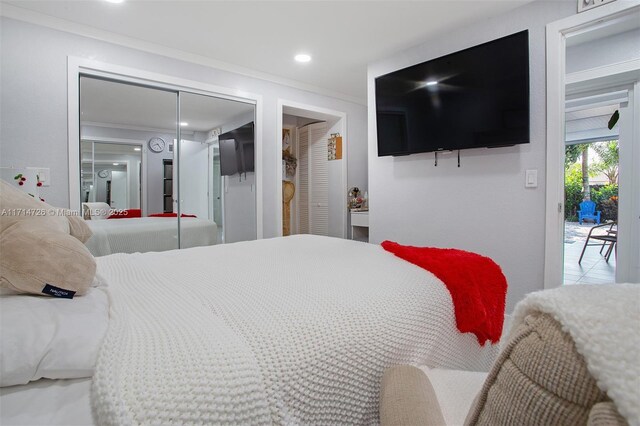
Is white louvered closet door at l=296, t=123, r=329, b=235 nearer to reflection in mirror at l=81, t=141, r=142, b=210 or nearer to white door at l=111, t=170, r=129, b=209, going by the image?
reflection in mirror at l=81, t=141, r=142, b=210

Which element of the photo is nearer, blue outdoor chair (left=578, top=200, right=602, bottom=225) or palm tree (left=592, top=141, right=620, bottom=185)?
palm tree (left=592, top=141, right=620, bottom=185)

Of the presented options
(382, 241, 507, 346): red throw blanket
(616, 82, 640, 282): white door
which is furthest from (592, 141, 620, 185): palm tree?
(382, 241, 507, 346): red throw blanket

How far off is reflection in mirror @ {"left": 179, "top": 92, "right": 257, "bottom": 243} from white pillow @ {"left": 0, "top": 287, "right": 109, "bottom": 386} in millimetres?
2749

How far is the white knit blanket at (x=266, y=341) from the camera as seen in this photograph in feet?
2.04

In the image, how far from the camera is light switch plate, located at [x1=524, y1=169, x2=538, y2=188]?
8.06 feet

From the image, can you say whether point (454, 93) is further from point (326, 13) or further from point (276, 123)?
point (276, 123)

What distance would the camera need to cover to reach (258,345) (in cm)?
76

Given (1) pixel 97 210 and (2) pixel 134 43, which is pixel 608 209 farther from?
(1) pixel 97 210

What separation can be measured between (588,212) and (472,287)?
534 cm

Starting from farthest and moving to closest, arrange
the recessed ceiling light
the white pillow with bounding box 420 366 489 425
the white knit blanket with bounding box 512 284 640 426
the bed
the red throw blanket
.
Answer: the recessed ceiling light < the red throw blanket < the white pillow with bounding box 420 366 489 425 < the bed < the white knit blanket with bounding box 512 284 640 426

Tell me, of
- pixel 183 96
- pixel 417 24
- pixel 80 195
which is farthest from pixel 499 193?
pixel 80 195

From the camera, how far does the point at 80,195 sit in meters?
2.75


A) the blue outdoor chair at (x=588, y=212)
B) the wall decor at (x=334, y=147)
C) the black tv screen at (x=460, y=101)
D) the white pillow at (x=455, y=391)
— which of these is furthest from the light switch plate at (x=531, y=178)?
the blue outdoor chair at (x=588, y=212)

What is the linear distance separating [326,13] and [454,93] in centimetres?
123
